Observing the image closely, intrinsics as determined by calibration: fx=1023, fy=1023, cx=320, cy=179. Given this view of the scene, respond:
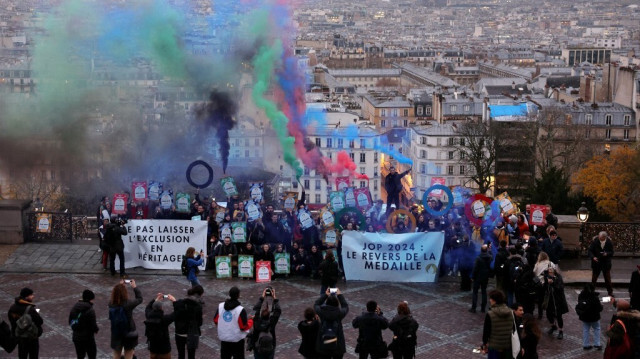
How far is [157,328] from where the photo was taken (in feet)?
50.8

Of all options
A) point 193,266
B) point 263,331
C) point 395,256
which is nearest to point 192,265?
point 193,266

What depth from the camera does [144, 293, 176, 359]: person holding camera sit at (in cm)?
1534

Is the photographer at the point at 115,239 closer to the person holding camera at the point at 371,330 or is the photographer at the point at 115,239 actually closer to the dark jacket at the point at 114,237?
the dark jacket at the point at 114,237

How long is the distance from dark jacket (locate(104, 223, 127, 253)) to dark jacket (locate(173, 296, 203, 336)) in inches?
245

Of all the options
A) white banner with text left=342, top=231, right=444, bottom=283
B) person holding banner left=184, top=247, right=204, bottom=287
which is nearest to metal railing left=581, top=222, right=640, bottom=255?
white banner with text left=342, top=231, right=444, bottom=283

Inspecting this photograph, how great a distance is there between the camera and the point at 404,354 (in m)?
15.3

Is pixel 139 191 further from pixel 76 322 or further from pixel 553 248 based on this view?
pixel 553 248

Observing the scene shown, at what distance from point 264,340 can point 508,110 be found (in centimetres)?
7703

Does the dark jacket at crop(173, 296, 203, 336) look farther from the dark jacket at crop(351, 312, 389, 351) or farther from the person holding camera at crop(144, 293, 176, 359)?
the dark jacket at crop(351, 312, 389, 351)

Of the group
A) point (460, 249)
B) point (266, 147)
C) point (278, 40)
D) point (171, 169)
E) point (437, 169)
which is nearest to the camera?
point (460, 249)

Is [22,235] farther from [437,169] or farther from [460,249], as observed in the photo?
[437,169]

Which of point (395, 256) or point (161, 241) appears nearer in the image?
point (395, 256)

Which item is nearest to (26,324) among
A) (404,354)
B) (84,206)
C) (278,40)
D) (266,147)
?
(404,354)

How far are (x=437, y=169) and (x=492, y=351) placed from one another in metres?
78.7
